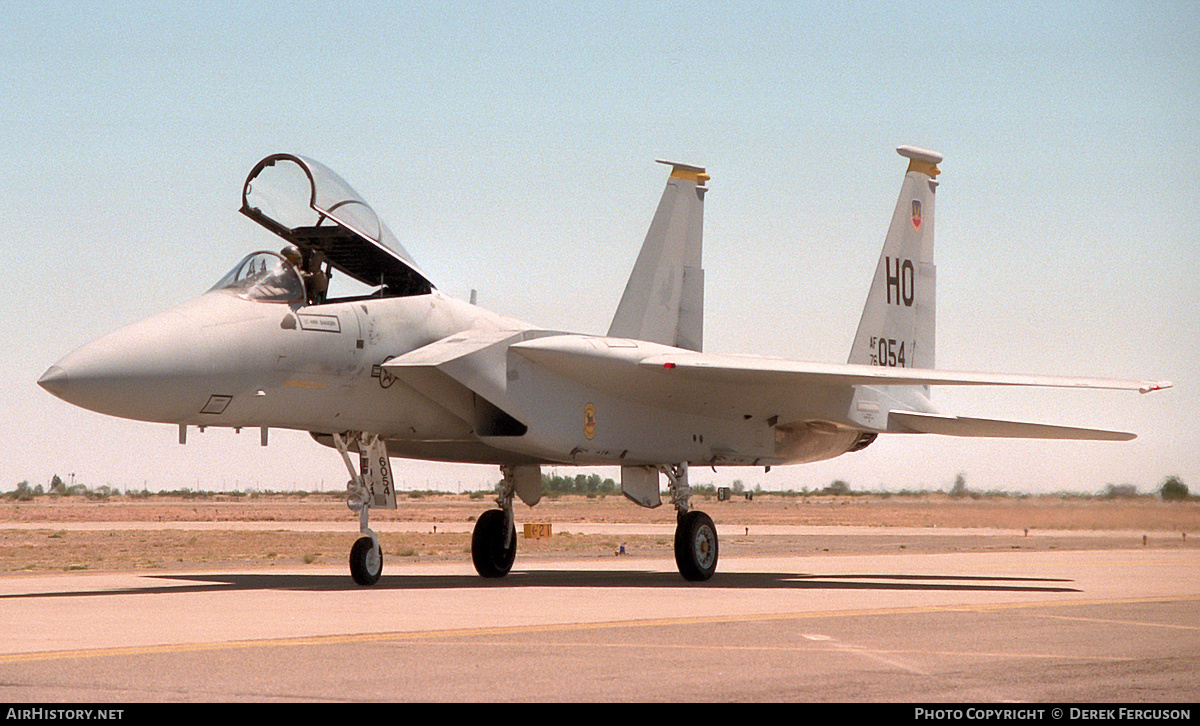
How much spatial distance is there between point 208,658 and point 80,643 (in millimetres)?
1425

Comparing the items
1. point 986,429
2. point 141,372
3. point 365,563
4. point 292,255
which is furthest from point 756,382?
point 141,372

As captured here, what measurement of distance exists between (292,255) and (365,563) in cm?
349

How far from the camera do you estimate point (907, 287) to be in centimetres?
2270

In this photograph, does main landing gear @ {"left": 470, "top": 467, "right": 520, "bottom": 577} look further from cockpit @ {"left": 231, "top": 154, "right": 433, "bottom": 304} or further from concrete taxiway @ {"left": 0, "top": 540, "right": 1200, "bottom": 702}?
cockpit @ {"left": 231, "top": 154, "right": 433, "bottom": 304}

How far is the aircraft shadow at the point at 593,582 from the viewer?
51.5 feet

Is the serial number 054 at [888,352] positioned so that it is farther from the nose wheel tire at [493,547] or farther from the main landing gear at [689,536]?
the nose wheel tire at [493,547]

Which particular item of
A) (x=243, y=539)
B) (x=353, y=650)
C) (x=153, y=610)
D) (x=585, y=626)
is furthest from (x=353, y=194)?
(x=243, y=539)

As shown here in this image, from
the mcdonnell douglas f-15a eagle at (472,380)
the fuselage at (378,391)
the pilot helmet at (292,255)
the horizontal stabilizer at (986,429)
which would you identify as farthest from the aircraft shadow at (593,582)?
the pilot helmet at (292,255)

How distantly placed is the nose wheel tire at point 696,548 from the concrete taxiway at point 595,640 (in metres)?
0.31

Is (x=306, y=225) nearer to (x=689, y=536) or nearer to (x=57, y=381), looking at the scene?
(x=57, y=381)

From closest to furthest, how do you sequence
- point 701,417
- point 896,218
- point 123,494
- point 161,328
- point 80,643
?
→ 1. point 80,643
2. point 161,328
3. point 701,417
4. point 896,218
5. point 123,494

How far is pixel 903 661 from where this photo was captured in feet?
28.4
